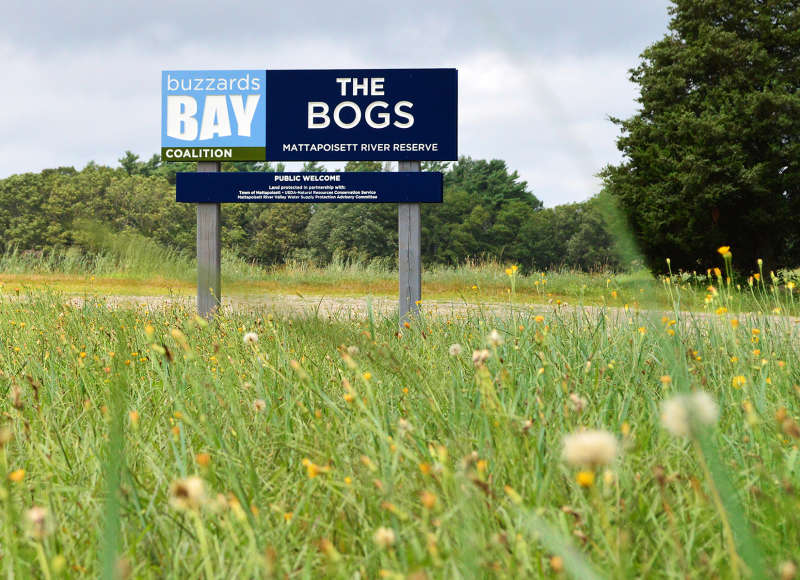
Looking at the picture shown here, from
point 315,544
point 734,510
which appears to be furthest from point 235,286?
point 734,510

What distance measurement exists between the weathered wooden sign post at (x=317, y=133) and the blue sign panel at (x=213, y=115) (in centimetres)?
1

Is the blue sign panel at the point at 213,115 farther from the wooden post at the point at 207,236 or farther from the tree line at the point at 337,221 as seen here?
the tree line at the point at 337,221

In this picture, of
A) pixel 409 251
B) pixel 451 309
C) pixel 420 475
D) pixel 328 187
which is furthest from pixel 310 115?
pixel 420 475

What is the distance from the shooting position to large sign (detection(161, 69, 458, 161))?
7387 millimetres

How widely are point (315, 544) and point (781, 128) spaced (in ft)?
76.4

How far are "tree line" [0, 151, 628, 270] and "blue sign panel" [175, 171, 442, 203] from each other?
111ft

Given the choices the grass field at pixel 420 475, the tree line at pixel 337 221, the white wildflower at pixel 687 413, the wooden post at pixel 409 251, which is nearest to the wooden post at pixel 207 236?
the wooden post at pixel 409 251

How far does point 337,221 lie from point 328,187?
39293 millimetres

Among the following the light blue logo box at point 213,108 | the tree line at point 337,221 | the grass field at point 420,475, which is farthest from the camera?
the tree line at point 337,221

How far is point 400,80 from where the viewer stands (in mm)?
7367

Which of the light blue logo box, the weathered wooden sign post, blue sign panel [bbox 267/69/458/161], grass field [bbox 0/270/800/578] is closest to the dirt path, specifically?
grass field [bbox 0/270/800/578]

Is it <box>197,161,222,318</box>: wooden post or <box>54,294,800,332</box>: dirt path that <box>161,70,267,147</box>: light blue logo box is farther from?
<box>54,294,800,332</box>: dirt path

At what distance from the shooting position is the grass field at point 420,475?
1128 millimetres

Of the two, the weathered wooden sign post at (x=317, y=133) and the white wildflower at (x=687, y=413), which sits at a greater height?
the weathered wooden sign post at (x=317, y=133)
